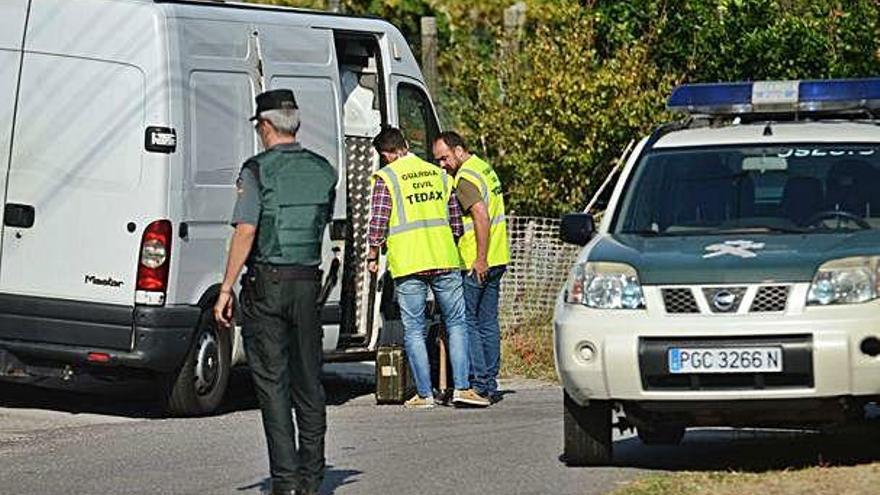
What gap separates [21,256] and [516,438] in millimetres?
3311

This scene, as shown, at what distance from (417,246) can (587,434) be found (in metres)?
3.44

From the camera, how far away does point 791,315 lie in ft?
32.6

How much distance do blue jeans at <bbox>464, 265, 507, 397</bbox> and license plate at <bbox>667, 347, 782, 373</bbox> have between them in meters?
4.64

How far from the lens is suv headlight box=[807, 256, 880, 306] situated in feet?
32.8

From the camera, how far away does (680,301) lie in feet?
33.2

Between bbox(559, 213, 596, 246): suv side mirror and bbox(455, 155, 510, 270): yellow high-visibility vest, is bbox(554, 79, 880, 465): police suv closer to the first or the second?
bbox(559, 213, 596, 246): suv side mirror

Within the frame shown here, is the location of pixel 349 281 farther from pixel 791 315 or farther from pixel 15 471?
pixel 791 315

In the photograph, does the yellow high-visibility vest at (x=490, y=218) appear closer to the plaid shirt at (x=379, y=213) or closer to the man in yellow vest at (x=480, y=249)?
the man in yellow vest at (x=480, y=249)

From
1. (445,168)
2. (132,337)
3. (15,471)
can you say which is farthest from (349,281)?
(15,471)

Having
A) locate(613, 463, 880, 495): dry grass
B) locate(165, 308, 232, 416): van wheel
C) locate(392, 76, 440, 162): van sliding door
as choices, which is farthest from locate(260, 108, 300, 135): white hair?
locate(392, 76, 440, 162): van sliding door

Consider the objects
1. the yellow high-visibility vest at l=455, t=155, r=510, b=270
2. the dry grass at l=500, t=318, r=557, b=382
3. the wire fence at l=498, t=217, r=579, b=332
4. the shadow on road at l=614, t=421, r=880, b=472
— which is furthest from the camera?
the wire fence at l=498, t=217, r=579, b=332

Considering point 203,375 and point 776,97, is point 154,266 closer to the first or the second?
point 203,375

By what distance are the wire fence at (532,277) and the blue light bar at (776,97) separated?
20.1ft

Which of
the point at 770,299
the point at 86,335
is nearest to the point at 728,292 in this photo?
the point at 770,299
